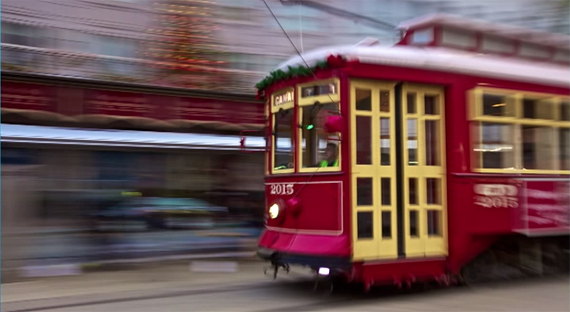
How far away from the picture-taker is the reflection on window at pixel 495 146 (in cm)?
645

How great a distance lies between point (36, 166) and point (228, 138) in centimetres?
320

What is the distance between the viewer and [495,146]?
653 centimetres

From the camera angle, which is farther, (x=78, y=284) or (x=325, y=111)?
(x=78, y=284)

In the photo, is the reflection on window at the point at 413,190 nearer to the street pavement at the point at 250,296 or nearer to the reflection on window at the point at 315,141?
the reflection on window at the point at 315,141

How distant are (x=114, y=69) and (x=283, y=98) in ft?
13.5

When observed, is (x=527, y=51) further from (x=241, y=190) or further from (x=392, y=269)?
(x=241, y=190)

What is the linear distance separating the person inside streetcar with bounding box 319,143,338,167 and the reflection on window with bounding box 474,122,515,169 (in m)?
1.77

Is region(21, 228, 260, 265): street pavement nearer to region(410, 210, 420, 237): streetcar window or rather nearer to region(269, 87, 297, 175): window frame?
region(269, 87, 297, 175): window frame

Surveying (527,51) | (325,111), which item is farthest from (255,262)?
(527,51)

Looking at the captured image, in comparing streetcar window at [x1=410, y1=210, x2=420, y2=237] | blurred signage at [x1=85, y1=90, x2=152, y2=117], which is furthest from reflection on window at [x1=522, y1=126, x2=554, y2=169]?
blurred signage at [x1=85, y1=90, x2=152, y2=117]

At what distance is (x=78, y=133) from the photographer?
8.35 metres

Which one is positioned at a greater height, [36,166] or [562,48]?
[562,48]

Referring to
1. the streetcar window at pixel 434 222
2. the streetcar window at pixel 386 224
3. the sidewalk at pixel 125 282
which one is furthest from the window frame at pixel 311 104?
the sidewalk at pixel 125 282

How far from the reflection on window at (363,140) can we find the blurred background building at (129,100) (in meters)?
2.07
